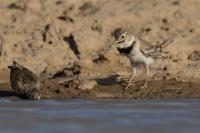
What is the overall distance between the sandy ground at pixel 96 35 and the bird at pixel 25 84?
481 mm

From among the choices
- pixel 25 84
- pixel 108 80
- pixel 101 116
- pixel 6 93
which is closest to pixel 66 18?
pixel 108 80

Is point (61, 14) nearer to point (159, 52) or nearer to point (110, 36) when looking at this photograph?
point (110, 36)

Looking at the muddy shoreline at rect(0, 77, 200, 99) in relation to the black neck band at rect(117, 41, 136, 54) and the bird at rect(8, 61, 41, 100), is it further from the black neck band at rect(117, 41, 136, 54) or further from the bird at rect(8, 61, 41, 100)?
the black neck band at rect(117, 41, 136, 54)

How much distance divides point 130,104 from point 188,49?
13.2ft

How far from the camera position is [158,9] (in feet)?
51.1

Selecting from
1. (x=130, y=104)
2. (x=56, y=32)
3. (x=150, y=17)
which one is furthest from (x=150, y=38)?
(x=130, y=104)

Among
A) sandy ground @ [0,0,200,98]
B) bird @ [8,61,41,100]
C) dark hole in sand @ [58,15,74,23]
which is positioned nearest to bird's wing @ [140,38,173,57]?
sandy ground @ [0,0,200,98]

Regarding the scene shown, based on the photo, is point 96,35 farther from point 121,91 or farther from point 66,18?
point 121,91

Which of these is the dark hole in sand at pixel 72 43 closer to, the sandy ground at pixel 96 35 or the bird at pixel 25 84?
the sandy ground at pixel 96 35

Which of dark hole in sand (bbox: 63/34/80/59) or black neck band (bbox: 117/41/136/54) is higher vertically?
dark hole in sand (bbox: 63/34/80/59)

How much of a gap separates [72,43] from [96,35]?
50 centimetres

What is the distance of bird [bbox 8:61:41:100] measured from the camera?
464 inches

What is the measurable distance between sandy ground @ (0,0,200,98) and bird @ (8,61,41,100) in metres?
0.48

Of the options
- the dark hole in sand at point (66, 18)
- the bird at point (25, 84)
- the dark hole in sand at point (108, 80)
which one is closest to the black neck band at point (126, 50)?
the dark hole in sand at point (108, 80)
